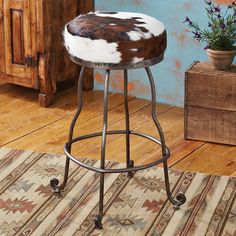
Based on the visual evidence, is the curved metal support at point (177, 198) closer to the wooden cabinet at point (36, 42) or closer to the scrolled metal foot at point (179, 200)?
the scrolled metal foot at point (179, 200)

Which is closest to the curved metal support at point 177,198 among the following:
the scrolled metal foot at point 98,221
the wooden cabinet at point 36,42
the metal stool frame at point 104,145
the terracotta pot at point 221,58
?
the metal stool frame at point 104,145

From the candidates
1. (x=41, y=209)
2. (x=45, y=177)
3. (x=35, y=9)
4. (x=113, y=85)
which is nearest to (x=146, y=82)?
(x=113, y=85)

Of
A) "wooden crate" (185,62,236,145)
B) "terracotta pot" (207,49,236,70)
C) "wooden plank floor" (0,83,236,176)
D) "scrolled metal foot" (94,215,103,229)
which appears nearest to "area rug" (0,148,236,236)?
"scrolled metal foot" (94,215,103,229)

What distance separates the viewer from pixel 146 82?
11.0 ft

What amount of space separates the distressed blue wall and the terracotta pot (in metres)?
0.33

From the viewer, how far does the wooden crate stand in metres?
2.76

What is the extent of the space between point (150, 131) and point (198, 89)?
33cm

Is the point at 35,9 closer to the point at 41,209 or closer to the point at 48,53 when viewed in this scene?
the point at 48,53

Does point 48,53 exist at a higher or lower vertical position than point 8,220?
higher

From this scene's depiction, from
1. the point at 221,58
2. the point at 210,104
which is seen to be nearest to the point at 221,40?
the point at 221,58

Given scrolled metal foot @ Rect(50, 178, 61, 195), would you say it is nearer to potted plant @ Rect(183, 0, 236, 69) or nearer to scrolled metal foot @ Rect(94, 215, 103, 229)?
scrolled metal foot @ Rect(94, 215, 103, 229)

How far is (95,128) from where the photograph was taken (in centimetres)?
302

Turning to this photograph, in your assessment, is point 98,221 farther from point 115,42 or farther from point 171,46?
point 171,46

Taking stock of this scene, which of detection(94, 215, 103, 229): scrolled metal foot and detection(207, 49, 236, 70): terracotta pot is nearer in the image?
detection(94, 215, 103, 229): scrolled metal foot
